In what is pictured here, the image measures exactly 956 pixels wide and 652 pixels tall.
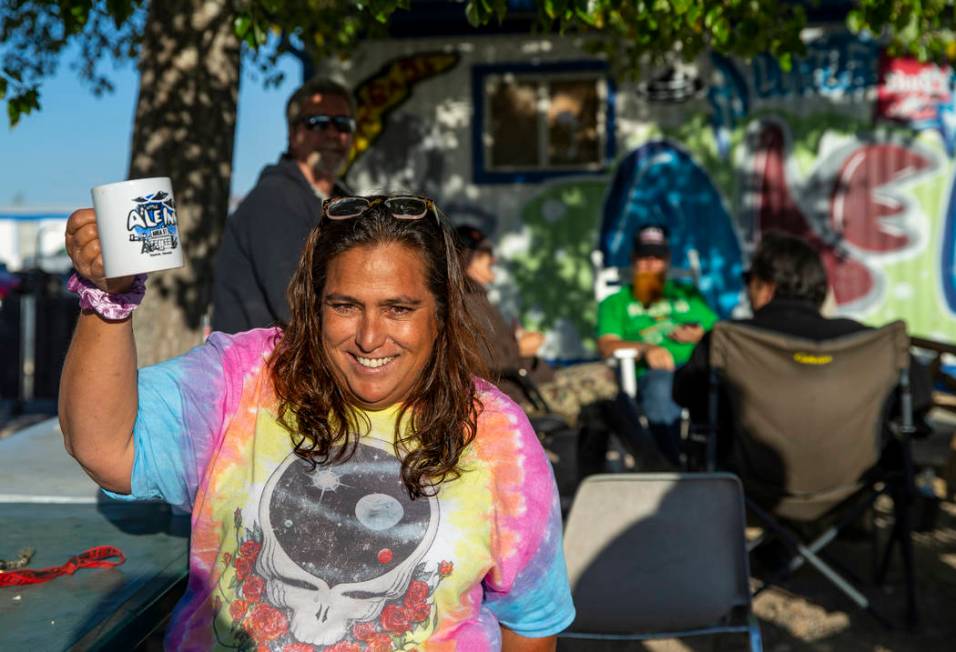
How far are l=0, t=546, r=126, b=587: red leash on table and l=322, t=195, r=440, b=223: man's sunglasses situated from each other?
827mm

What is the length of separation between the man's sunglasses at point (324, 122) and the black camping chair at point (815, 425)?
6.20 feet

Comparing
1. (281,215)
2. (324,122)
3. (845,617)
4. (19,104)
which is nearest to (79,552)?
(281,215)

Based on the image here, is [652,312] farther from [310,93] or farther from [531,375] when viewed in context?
[310,93]

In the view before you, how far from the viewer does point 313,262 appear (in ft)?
6.17

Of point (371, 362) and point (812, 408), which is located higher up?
point (371, 362)

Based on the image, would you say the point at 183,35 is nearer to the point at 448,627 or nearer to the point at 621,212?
the point at 448,627

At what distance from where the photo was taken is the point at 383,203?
1849 mm

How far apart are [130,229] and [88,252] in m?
0.10

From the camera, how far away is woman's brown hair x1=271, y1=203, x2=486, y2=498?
5.87ft

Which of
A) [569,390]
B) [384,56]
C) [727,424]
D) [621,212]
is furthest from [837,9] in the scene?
[727,424]

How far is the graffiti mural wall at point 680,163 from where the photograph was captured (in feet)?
32.6

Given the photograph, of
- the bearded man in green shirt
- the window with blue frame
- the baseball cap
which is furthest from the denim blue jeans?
the window with blue frame

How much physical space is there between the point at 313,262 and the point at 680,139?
8682 mm

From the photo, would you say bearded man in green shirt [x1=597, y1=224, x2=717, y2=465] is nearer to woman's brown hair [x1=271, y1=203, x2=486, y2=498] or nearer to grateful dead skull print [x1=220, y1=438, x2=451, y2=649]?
woman's brown hair [x1=271, y1=203, x2=486, y2=498]
